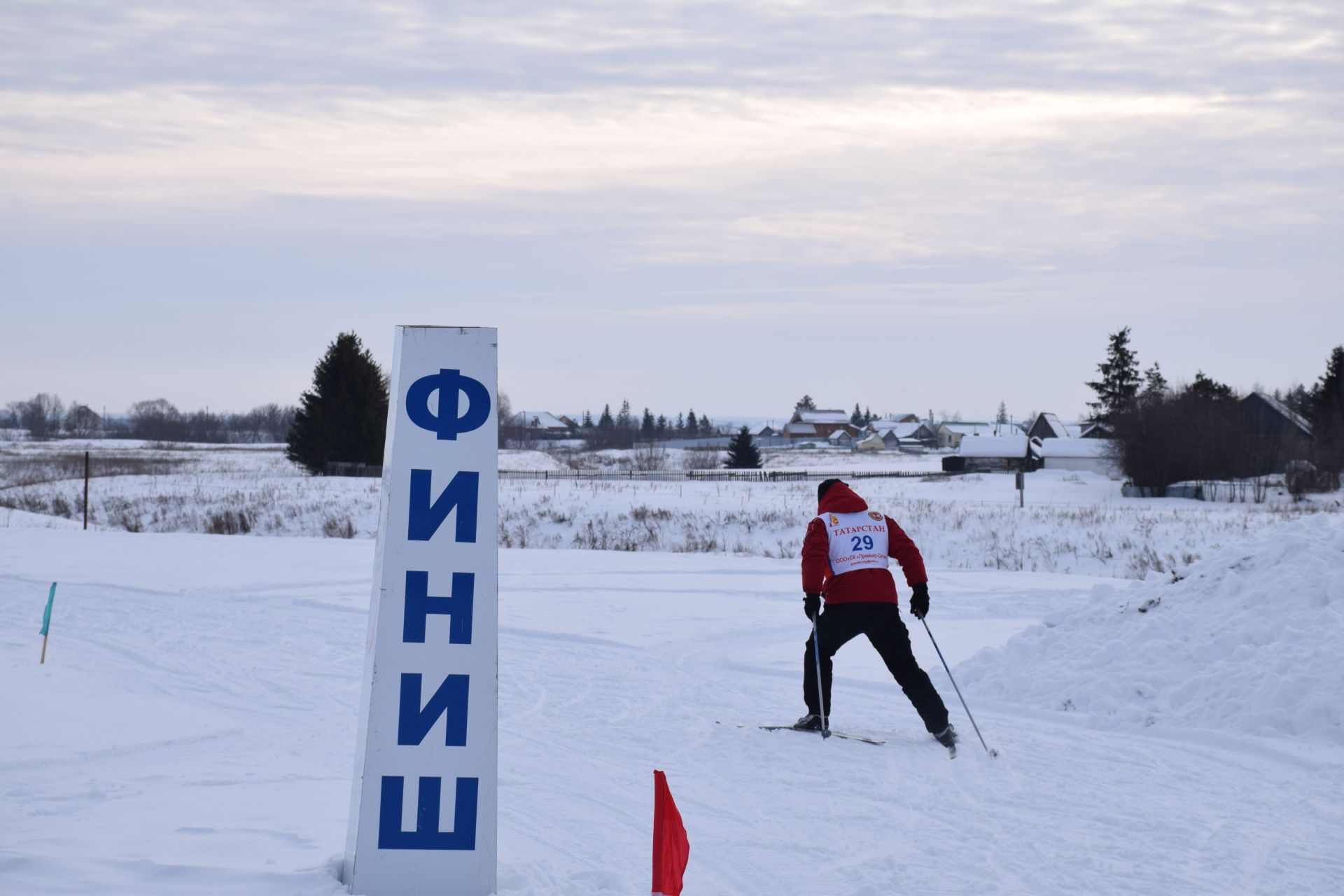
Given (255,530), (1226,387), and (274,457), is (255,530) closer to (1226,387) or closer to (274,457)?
(274,457)

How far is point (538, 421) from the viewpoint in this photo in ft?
602

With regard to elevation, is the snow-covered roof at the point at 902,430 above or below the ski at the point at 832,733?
above

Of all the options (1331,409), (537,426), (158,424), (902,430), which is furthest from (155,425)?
(1331,409)

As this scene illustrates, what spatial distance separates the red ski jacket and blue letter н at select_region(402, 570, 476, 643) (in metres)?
4.26

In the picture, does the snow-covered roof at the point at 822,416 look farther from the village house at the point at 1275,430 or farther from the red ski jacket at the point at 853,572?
the red ski jacket at the point at 853,572

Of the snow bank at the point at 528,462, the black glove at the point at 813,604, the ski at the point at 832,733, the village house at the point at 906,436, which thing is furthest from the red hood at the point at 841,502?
the village house at the point at 906,436

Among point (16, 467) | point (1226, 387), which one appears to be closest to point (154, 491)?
point (16, 467)

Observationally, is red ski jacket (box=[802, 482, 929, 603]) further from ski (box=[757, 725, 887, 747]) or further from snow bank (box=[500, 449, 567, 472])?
snow bank (box=[500, 449, 567, 472])

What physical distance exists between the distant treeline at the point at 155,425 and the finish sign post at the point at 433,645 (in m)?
155

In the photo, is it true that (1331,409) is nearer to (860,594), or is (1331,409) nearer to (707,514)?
(707,514)

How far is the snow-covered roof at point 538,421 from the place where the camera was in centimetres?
17975

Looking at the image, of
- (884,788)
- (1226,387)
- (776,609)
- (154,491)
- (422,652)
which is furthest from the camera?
(1226,387)

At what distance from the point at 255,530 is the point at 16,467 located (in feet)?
119

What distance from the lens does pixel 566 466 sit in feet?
269
